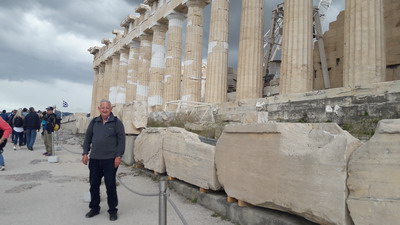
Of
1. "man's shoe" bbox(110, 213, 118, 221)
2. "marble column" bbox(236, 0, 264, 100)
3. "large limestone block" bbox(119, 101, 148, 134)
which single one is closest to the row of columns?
"marble column" bbox(236, 0, 264, 100)

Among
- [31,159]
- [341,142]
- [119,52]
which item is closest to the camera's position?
[341,142]

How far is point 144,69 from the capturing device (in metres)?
24.1

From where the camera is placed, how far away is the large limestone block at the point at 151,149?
6.64 meters

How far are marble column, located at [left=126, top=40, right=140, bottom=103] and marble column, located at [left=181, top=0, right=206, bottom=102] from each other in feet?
33.2

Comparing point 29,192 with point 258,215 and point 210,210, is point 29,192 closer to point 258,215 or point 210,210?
point 210,210

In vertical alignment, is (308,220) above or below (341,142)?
below

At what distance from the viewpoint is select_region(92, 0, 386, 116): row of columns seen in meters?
8.77

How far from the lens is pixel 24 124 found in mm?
11781

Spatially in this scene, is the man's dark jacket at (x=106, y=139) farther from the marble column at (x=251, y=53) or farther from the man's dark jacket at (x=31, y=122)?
the marble column at (x=251, y=53)

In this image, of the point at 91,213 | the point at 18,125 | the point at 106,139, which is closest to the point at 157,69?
the point at 18,125

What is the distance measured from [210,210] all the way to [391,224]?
2.78 meters

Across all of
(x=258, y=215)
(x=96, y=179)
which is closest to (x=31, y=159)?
(x=96, y=179)

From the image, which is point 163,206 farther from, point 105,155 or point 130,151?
point 130,151

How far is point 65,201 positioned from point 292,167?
396cm
